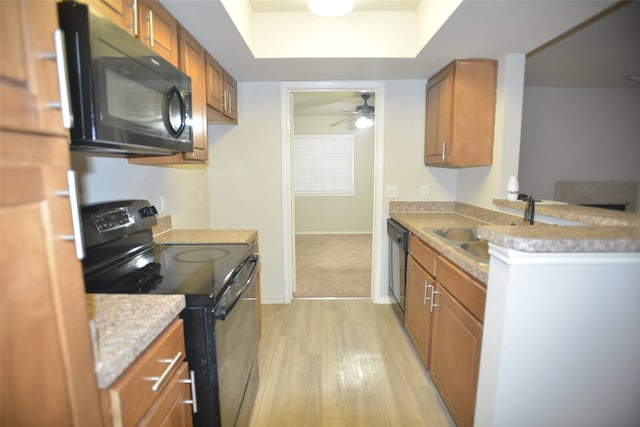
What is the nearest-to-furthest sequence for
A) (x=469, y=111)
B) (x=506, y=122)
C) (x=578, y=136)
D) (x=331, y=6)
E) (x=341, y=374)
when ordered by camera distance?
(x=331, y=6), (x=341, y=374), (x=506, y=122), (x=469, y=111), (x=578, y=136)

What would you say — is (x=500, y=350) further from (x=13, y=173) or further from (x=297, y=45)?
(x=297, y=45)

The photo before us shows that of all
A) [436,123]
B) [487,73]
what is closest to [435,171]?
[436,123]

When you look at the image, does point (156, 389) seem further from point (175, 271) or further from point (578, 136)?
point (578, 136)

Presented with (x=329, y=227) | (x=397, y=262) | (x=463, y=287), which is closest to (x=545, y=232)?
(x=463, y=287)

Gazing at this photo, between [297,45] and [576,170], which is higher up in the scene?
[297,45]

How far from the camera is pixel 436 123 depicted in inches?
103

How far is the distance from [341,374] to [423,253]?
38.5 inches

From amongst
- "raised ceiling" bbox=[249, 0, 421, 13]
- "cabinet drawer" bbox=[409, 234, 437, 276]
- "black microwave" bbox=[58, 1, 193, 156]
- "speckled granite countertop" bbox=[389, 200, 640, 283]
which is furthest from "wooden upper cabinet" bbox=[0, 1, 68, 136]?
"raised ceiling" bbox=[249, 0, 421, 13]

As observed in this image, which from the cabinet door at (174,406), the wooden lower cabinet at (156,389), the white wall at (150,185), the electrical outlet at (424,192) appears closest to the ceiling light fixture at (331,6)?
the white wall at (150,185)

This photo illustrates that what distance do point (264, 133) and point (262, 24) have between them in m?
0.92

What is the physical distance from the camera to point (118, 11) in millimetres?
1150

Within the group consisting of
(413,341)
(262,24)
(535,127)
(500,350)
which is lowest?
(413,341)

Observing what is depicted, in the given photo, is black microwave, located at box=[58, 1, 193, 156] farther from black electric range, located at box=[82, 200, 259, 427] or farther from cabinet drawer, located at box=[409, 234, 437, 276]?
cabinet drawer, located at box=[409, 234, 437, 276]

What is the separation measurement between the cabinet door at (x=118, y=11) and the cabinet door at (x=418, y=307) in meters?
1.95
